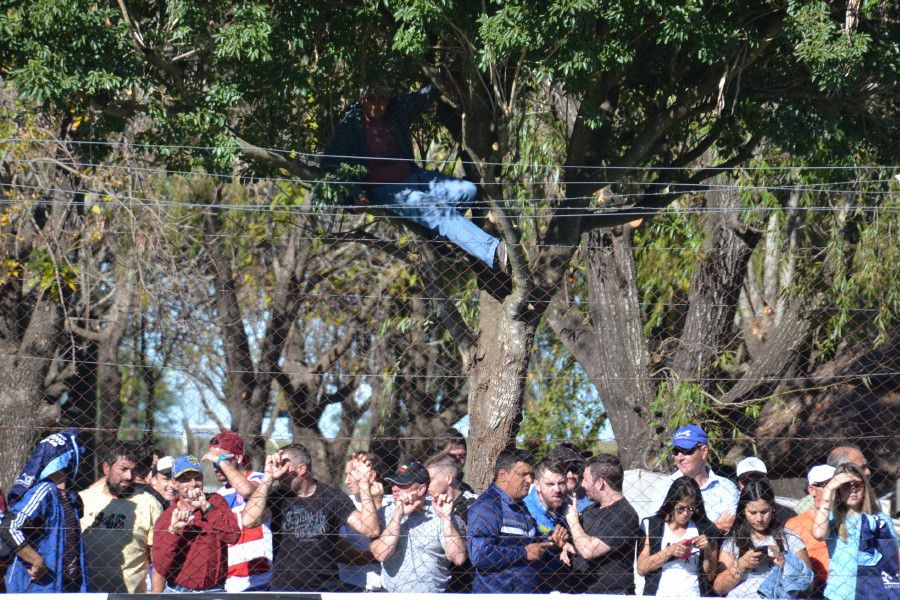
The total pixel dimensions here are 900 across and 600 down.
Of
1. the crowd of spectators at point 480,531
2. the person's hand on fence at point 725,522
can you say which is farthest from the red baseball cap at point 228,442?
the person's hand on fence at point 725,522

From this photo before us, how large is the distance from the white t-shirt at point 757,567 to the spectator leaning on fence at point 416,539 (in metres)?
1.31

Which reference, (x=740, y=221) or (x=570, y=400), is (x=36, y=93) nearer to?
(x=570, y=400)

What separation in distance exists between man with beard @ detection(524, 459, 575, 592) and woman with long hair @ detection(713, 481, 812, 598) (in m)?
0.76

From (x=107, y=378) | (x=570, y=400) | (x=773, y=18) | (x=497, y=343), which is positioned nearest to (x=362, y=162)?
(x=497, y=343)

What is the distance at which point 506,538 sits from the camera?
18.0ft

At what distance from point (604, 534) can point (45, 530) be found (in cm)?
281

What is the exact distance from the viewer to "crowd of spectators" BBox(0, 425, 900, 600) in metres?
5.27

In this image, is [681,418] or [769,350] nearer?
[681,418]

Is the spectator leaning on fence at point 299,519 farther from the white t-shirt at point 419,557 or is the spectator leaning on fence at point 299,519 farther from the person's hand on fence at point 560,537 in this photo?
the person's hand on fence at point 560,537

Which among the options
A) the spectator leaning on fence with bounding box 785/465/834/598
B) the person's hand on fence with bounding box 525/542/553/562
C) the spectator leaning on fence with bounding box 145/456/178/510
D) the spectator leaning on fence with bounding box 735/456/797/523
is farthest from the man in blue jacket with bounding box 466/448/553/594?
the spectator leaning on fence with bounding box 145/456/178/510

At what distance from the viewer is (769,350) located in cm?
1006

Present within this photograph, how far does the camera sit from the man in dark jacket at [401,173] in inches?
258

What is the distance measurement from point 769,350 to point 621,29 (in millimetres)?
4810

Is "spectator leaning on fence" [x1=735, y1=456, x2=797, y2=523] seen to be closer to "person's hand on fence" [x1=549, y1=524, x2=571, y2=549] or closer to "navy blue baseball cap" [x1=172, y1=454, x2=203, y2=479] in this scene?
"person's hand on fence" [x1=549, y1=524, x2=571, y2=549]
